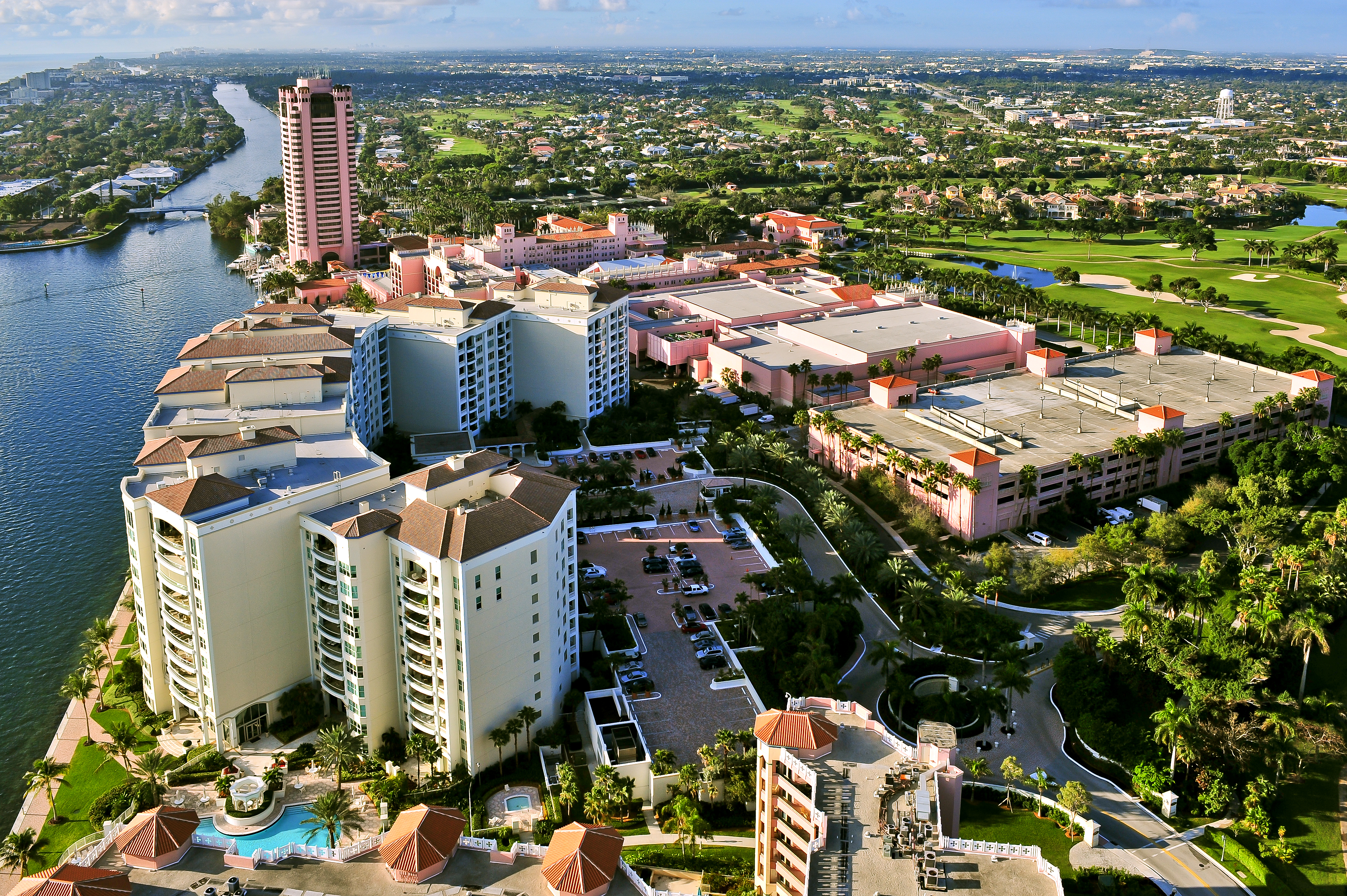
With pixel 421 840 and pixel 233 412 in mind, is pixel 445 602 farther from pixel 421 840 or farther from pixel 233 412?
pixel 233 412

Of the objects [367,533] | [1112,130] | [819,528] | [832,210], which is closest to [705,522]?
[819,528]

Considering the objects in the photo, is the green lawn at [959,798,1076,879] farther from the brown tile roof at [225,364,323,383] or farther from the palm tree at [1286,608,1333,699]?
the brown tile roof at [225,364,323,383]

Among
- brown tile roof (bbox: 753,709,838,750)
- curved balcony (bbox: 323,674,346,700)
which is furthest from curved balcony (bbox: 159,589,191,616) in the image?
brown tile roof (bbox: 753,709,838,750)

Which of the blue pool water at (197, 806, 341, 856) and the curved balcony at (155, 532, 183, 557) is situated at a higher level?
the curved balcony at (155, 532, 183, 557)

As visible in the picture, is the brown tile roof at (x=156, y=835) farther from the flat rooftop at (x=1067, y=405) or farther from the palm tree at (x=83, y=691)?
the flat rooftop at (x=1067, y=405)

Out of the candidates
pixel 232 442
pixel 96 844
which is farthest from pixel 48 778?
pixel 232 442

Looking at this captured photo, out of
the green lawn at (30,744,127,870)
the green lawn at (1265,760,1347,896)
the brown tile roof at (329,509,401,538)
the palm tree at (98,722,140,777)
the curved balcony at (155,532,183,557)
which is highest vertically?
the brown tile roof at (329,509,401,538)
